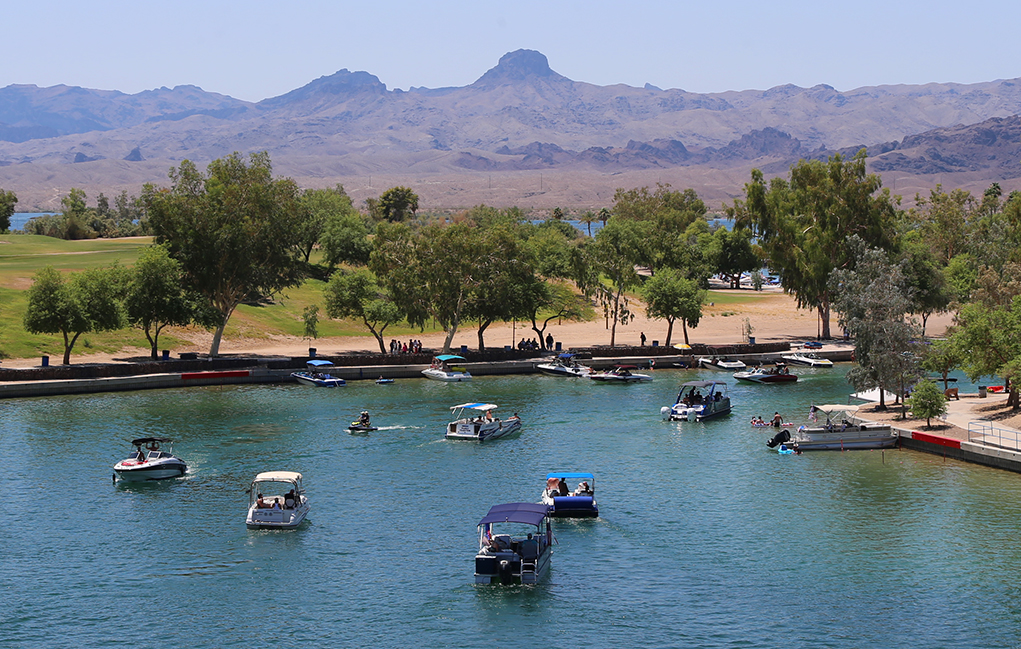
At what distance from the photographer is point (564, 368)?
350 feet

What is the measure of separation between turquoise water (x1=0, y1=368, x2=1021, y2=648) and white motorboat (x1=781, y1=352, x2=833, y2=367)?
125ft

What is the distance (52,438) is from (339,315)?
42.6 meters

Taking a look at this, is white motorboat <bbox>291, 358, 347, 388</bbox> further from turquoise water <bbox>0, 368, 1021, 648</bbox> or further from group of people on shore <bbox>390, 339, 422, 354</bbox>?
turquoise water <bbox>0, 368, 1021, 648</bbox>

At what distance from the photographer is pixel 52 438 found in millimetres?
72875

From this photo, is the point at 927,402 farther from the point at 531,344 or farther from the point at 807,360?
the point at 531,344

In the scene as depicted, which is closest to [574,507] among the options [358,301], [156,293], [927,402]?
[927,402]

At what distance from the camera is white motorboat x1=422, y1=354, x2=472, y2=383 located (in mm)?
102312

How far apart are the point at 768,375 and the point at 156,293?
6039cm

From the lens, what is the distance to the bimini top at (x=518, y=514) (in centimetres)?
4725

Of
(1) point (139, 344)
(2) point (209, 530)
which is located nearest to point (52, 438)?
(2) point (209, 530)

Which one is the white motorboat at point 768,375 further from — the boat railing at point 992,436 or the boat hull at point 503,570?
the boat hull at point 503,570

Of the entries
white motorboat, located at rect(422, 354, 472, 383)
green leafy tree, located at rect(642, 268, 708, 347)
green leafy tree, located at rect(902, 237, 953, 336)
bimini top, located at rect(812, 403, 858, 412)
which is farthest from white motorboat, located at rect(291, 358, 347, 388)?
green leafy tree, located at rect(902, 237, 953, 336)

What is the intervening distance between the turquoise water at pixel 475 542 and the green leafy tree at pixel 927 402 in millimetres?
3451

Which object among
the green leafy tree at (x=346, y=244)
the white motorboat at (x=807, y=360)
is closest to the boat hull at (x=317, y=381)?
the white motorboat at (x=807, y=360)
